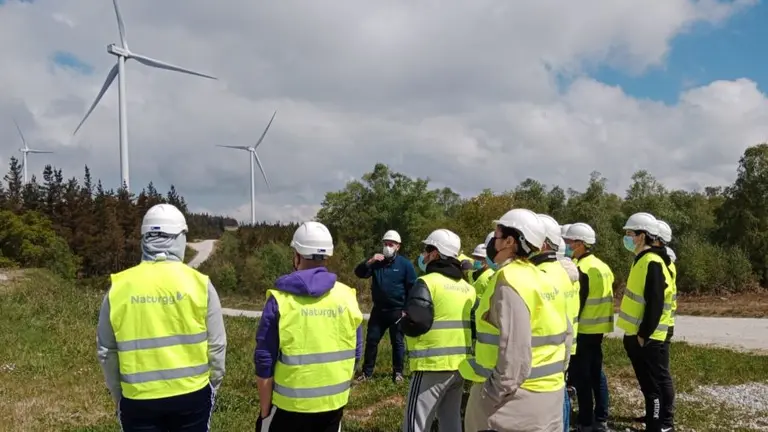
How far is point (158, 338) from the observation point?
11.7 feet

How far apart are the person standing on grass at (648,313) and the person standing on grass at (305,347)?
350 cm

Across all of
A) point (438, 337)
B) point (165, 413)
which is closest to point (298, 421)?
point (165, 413)

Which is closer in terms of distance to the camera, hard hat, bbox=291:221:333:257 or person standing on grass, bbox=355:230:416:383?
hard hat, bbox=291:221:333:257

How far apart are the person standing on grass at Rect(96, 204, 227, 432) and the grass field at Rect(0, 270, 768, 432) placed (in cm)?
326

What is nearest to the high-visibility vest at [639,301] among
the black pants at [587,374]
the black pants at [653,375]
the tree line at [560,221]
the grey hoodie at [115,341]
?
the black pants at [653,375]

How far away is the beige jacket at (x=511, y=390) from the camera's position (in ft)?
10.8

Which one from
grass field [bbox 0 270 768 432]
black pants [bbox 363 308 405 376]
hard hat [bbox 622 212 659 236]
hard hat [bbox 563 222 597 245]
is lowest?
grass field [bbox 0 270 768 432]

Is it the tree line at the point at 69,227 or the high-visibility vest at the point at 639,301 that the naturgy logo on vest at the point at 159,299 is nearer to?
the high-visibility vest at the point at 639,301

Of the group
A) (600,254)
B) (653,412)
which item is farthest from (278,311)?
(600,254)

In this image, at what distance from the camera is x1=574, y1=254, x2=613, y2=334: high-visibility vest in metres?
6.39

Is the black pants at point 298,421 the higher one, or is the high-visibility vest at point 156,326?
the high-visibility vest at point 156,326

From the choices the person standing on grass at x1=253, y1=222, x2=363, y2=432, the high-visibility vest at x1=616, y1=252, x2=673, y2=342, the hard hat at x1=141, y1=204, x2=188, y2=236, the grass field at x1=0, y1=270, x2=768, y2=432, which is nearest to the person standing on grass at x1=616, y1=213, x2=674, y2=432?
the high-visibility vest at x1=616, y1=252, x2=673, y2=342

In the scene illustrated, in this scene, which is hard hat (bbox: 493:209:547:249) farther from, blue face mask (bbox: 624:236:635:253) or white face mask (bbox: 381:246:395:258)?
white face mask (bbox: 381:246:395:258)

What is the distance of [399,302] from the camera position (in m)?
8.76
